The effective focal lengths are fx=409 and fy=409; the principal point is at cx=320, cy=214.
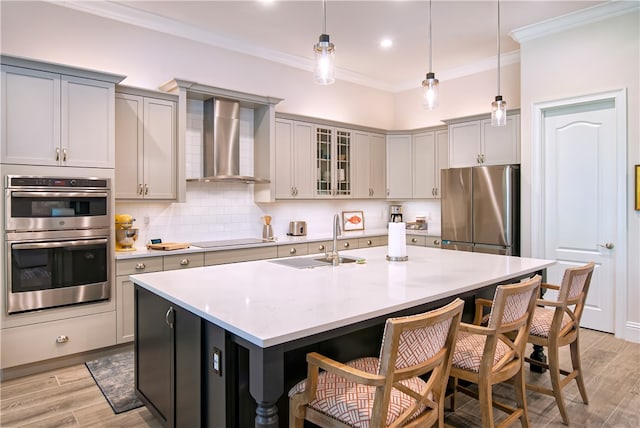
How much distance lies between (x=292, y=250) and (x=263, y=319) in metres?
3.13

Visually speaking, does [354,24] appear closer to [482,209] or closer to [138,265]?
[482,209]

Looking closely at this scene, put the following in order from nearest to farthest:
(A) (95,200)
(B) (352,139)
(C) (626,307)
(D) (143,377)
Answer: (D) (143,377)
(A) (95,200)
(C) (626,307)
(B) (352,139)

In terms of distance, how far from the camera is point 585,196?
421 cm

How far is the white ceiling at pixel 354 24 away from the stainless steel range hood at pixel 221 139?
84 centimetres

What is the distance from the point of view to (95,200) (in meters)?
3.37

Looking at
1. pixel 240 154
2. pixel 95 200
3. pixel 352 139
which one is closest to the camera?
pixel 95 200

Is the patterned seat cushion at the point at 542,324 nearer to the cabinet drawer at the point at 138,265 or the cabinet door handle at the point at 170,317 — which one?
the cabinet door handle at the point at 170,317

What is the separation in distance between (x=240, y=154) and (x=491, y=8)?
307cm

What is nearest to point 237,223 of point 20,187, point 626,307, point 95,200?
point 95,200

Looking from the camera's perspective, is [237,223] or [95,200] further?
[237,223]

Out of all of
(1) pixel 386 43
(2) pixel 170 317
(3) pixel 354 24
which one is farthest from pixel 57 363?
(1) pixel 386 43

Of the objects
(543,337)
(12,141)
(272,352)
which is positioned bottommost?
(543,337)

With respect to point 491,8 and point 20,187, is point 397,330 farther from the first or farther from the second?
point 491,8

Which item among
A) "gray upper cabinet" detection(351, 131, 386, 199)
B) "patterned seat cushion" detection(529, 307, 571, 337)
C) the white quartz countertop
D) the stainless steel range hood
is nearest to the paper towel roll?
the white quartz countertop
